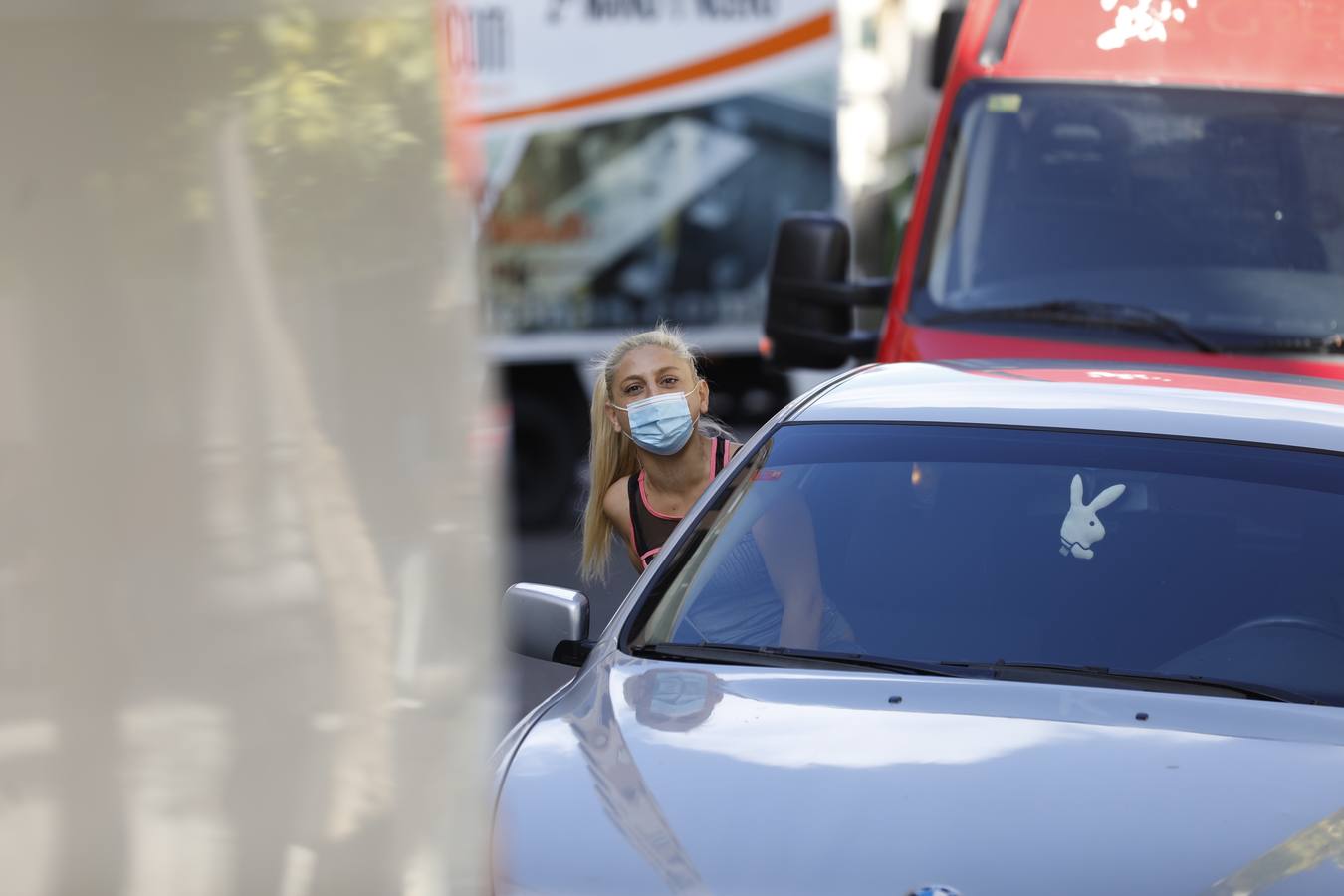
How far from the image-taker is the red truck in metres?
6.33

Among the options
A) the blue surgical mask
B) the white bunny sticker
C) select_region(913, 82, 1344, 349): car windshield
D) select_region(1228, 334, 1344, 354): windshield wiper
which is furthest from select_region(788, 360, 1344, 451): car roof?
select_region(913, 82, 1344, 349): car windshield

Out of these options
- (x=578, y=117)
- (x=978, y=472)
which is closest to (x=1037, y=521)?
(x=978, y=472)

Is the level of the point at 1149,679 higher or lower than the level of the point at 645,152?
higher

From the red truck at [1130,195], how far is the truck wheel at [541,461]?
5.28 metres

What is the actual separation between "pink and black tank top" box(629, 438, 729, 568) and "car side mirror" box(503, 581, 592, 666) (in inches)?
25.3

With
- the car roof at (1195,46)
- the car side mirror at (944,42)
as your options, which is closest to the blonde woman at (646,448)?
the car roof at (1195,46)

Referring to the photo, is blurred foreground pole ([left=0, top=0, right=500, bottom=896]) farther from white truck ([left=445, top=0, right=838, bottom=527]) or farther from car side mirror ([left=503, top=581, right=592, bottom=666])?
white truck ([left=445, top=0, right=838, bottom=527])

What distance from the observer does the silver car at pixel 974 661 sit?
9.91ft

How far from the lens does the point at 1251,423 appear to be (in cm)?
411

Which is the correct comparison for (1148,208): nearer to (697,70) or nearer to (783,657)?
(783,657)

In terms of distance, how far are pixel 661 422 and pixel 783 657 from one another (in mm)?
1093

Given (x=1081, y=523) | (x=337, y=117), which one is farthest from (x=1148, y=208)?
(x=337, y=117)

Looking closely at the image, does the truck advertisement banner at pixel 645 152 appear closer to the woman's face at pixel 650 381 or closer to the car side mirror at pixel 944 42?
the car side mirror at pixel 944 42

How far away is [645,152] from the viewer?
1194 cm
